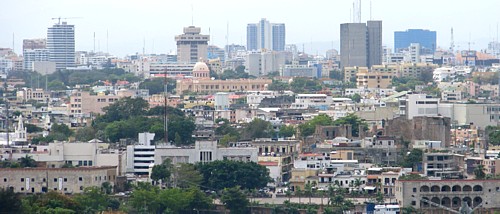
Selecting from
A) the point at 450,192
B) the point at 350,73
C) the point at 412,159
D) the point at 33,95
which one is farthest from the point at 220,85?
the point at 450,192

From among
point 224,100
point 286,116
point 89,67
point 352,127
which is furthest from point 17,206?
point 89,67

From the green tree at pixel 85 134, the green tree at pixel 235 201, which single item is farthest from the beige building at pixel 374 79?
the green tree at pixel 235 201

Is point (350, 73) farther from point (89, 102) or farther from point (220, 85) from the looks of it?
point (89, 102)

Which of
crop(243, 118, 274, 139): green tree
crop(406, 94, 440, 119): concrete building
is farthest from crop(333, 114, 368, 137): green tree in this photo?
crop(406, 94, 440, 119): concrete building

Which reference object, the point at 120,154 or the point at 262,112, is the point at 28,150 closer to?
the point at 120,154

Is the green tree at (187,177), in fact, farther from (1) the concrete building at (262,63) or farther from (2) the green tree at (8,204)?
(1) the concrete building at (262,63)
